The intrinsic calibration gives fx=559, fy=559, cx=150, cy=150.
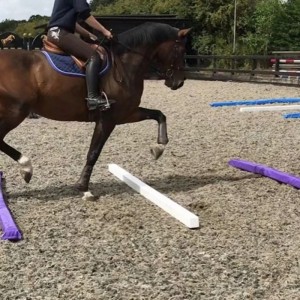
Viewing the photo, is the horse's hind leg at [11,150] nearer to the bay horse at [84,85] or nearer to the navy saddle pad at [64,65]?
the bay horse at [84,85]

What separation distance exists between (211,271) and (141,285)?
557 mm

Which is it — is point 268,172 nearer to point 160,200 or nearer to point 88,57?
point 160,200

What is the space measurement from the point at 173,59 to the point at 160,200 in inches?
64.7

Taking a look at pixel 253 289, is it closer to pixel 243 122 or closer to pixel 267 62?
pixel 243 122

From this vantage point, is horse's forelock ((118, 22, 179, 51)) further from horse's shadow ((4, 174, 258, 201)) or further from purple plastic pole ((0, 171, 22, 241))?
purple plastic pole ((0, 171, 22, 241))

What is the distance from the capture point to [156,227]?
5.04m

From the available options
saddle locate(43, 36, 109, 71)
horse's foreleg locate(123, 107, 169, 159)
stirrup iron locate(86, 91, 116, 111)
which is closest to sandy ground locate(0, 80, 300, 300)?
horse's foreleg locate(123, 107, 169, 159)

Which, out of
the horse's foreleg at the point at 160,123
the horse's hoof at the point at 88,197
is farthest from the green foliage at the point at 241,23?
the horse's hoof at the point at 88,197

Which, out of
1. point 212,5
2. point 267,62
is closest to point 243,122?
point 267,62

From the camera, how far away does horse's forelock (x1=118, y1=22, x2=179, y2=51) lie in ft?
20.1

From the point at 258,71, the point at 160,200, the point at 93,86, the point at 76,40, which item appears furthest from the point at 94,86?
the point at 258,71

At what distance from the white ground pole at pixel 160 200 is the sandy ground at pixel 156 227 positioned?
70 mm

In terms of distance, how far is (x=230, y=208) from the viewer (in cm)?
557

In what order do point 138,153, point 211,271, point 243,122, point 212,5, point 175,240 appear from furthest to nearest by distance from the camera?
1. point 212,5
2. point 243,122
3. point 138,153
4. point 175,240
5. point 211,271
